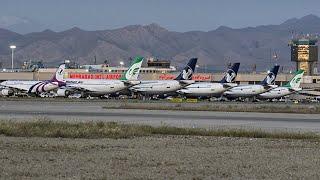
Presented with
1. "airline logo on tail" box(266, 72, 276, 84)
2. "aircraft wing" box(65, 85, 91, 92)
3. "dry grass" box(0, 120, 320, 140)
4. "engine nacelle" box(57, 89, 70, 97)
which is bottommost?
"dry grass" box(0, 120, 320, 140)

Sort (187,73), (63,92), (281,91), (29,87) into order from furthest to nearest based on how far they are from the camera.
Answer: (187,73), (281,91), (29,87), (63,92)

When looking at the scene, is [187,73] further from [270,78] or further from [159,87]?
[270,78]

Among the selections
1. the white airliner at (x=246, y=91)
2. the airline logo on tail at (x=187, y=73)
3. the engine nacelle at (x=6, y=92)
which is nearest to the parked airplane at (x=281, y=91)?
the white airliner at (x=246, y=91)

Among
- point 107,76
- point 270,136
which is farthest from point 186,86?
point 270,136

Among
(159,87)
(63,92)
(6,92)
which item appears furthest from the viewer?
(159,87)

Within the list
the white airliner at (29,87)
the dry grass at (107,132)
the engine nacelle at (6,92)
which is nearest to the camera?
the dry grass at (107,132)

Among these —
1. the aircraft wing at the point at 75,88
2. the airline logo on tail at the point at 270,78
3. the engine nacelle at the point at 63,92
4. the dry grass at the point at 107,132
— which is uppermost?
the airline logo on tail at the point at 270,78

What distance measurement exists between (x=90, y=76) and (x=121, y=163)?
141302mm

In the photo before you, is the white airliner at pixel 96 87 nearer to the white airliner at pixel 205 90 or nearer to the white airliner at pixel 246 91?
the white airliner at pixel 205 90

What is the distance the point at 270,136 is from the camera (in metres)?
36.4

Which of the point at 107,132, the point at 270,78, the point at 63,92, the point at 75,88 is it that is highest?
the point at 270,78

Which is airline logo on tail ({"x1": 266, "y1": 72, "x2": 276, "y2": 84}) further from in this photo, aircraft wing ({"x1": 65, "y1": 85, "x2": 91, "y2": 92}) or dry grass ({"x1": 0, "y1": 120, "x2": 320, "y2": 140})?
dry grass ({"x1": 0, "y1": 120, "x2": 320, "y2": 140})

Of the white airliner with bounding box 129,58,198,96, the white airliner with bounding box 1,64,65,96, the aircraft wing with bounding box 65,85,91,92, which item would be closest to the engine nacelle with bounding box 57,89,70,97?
the aircraft wing with bounding box 65,85,91,92

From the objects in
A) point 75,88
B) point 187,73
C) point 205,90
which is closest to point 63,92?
point 75,88
